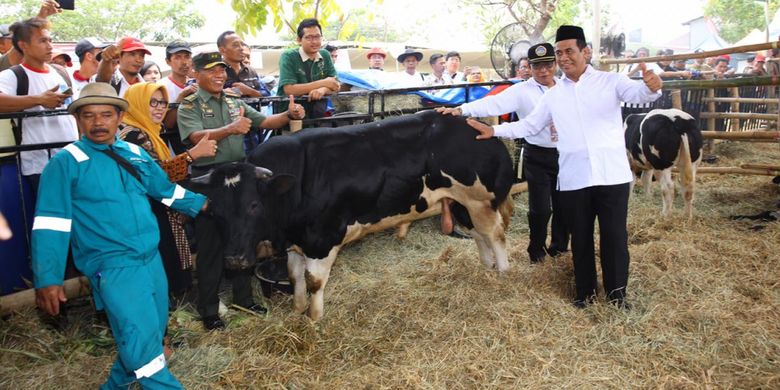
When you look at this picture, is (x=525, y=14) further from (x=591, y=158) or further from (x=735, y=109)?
(x=591, y=158)

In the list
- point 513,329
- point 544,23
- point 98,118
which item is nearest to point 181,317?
point 98,118

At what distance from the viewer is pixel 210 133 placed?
4035mm

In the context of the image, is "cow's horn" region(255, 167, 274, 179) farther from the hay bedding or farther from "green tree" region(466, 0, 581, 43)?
"green tree" region(466, 0, 581, 43)

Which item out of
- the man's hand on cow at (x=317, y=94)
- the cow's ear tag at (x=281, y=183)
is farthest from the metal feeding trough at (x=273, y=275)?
the man's hand on cow at (x=317, y=94)

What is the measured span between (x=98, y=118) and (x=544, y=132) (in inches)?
153

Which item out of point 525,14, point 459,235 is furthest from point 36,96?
point 525,14

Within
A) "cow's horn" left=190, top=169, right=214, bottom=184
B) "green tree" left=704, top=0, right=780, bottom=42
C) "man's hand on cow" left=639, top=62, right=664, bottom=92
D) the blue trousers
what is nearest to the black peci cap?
"man's hand on cow" left=639, top=62, right=664, bottom=92

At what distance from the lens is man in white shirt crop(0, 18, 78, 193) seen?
A: 3975mm

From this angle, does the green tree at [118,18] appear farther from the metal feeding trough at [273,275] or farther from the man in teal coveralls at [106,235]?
the man in teal coveralls at [106,235]

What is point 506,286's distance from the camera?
502 centimetres

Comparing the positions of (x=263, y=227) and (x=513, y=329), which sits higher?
(x=263, y=227)

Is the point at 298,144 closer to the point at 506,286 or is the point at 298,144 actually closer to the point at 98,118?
the point at 98,118

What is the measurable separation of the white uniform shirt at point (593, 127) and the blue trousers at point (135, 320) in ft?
10.3

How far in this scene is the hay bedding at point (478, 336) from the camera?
3582mm
